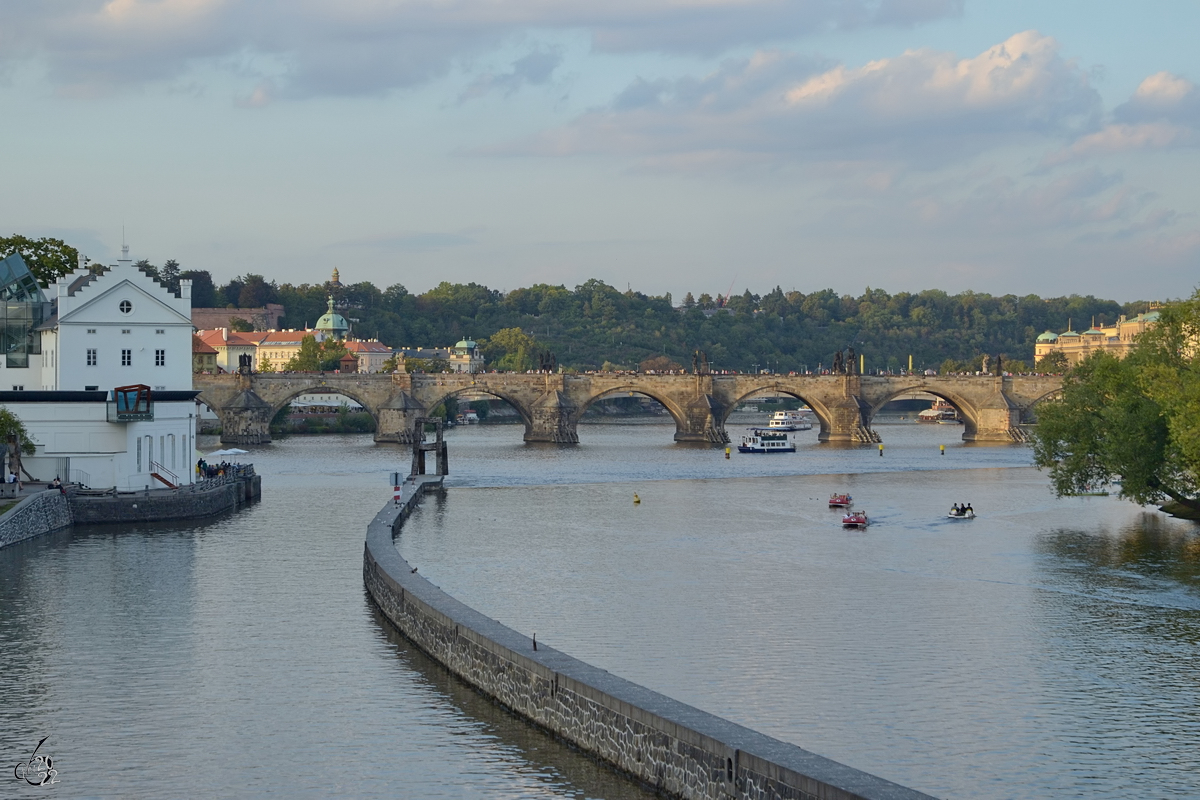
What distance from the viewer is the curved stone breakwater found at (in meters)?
20.0

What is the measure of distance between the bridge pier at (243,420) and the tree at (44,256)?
47.0 m

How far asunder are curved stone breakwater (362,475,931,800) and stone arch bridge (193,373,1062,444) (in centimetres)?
9417

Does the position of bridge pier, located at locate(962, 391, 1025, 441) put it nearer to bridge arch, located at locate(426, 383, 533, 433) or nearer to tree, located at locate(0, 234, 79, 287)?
bridge arch, located at locate(426, 383, 533, 433)

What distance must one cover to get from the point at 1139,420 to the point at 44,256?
5468cm

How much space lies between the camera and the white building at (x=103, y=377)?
61.9 m

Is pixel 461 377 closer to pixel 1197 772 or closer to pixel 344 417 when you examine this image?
pixel 344 417

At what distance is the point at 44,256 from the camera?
7756 centimetres

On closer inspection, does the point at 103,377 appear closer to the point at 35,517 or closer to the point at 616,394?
the point at 35,517

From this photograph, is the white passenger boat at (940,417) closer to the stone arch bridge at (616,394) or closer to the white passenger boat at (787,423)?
the white passenger boat at (787,423)

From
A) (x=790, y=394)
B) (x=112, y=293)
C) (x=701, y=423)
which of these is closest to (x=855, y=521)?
(x=112, y=293)

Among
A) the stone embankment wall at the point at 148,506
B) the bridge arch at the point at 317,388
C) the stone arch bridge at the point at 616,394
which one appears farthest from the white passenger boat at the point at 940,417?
the stone embankment wall at the point at 148,506

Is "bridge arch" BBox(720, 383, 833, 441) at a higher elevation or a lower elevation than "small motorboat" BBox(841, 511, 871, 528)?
higher

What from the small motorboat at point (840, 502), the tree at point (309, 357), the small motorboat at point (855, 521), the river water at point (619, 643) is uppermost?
the tree at point (309, 357)

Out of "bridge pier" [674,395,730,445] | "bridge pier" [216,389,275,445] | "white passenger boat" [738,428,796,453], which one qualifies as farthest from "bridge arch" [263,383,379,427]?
"white passenger boat" [738,428,796,453]
